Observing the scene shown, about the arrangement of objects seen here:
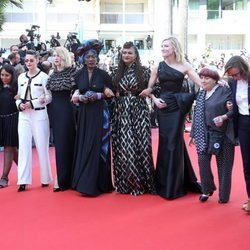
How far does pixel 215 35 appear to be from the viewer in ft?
119

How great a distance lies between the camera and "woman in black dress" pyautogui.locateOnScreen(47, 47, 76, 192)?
5.79m

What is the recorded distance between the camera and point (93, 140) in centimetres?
564

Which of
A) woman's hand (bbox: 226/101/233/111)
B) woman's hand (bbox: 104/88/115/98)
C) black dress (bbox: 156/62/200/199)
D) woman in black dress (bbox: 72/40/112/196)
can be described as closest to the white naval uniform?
woman in black dress (bbox: 72/40/112/196)

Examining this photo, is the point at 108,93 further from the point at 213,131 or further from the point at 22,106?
the point at 213,131

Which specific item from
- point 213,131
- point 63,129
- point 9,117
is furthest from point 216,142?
point 9,117

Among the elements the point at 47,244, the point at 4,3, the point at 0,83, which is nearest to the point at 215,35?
the point at 4,3

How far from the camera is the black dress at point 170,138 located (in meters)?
5.39

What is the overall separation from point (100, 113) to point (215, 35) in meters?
32.2

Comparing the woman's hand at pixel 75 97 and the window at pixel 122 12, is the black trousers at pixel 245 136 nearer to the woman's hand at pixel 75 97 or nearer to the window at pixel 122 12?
the woman's hand at pixel 75 97

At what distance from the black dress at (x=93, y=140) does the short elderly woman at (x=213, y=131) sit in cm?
113

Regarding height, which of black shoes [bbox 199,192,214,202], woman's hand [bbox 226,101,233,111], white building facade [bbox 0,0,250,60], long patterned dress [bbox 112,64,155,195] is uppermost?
white building facade [bbox 0,0,250,60]

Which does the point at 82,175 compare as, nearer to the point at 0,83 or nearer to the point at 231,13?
the point at 0,83

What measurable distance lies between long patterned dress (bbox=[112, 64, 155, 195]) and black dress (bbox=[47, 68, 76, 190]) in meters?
0.65

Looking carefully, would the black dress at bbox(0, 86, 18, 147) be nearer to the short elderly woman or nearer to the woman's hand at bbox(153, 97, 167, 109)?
the woman's hand at bbox(153, 97, 167, 109)
